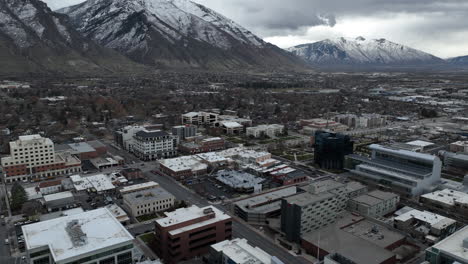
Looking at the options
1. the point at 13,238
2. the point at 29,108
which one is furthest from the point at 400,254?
the point at 29,108

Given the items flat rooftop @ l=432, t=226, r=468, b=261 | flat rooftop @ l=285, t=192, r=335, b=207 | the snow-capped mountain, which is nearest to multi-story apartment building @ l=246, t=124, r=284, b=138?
flat rooftop @ l=285, t=192, r=335, b=207

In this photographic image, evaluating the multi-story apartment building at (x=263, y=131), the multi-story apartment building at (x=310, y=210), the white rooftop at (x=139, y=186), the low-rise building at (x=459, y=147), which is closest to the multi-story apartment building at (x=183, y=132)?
the multi-story apartment building at (x=263, y=131)

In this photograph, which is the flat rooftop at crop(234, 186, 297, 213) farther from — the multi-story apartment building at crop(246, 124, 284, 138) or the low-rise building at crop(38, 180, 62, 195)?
the multi-story apartment building at crop(246, 124, 284, 138)

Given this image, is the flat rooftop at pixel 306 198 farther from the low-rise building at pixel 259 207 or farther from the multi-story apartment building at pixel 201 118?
the multi-story apartment building at pixel 201 118

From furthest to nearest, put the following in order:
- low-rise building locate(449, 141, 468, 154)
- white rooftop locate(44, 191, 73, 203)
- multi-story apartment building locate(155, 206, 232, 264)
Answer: low-rise building locate(449, 141, 468, 154)
white rooftop locate(44, 191, 73, 203)
multi-story apartment building locate(155, 206, 232, 264)

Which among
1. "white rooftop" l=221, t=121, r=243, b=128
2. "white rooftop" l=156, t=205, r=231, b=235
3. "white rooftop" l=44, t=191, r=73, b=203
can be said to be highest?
"white rooftop" l=221, t=121, r=243, b=128
